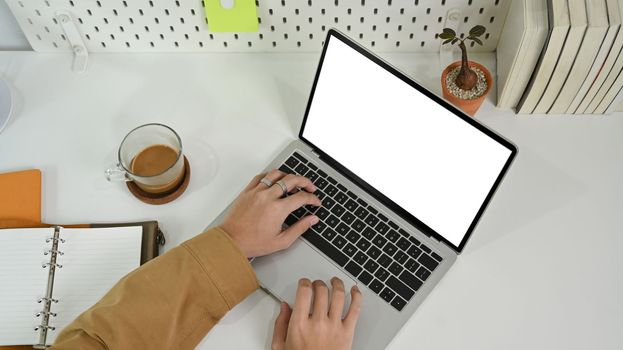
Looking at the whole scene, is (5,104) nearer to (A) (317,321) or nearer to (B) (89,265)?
(B) (89,265)

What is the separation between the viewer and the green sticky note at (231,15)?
114 centimetres

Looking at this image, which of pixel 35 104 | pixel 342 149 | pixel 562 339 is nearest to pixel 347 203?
pixel 342 149

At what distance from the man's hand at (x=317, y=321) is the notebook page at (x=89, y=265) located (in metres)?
0.28

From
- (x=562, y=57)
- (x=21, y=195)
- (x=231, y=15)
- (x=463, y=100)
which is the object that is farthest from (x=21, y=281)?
(x=562, y=57)

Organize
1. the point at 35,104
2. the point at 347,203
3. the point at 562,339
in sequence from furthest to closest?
1. the point at 35,104
2. the point at 347,203
3. the point at 562,339

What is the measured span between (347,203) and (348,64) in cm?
25

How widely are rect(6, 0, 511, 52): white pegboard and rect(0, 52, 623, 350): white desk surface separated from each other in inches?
1.2

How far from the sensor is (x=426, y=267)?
1015 mm

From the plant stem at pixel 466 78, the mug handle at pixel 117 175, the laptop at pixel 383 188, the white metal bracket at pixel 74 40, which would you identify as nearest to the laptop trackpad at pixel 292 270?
the laptop at pixel 383 188

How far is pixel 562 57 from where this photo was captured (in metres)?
1.01

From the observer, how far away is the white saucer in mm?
1204

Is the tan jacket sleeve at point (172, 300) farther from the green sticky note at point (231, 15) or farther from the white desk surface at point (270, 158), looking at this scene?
the green sticky note at point (231, 15)

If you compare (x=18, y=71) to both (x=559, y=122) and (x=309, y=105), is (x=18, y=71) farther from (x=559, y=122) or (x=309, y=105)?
(x=559, y=122)

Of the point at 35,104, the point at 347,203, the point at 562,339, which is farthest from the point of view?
the point at 35,104
